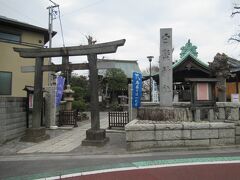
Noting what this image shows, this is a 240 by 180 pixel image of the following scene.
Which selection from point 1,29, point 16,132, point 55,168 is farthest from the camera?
point 1,29

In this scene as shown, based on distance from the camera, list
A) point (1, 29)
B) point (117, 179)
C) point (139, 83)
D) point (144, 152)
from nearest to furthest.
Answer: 1. point (117, 179)
2. point (144, 152)
3. point (139, 83)
4. point (1, 29)

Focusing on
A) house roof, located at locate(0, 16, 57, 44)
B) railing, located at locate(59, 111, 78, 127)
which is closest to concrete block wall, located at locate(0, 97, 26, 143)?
railing, located at locate(59, 111, 78, 127)

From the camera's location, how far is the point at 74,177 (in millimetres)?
6113

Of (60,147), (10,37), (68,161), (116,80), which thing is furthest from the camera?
(116,80)

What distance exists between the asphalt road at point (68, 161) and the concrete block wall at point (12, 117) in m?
2.62

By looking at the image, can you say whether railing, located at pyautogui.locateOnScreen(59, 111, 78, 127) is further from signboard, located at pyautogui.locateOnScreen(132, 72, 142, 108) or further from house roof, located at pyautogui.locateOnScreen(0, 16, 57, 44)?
house roof, located at pyautogui.locateOnScreen(0, 16, 57, 44)

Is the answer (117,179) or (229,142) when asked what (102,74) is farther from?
(117,179)

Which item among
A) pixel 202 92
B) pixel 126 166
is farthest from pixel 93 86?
pixel 126 166

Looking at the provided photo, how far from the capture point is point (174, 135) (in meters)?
9.00

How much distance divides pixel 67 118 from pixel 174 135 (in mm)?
9546

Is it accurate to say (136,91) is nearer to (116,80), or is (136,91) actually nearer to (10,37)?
(10,37)

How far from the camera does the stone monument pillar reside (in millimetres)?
11336

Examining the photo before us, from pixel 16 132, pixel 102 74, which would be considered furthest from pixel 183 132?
pixel 102 74

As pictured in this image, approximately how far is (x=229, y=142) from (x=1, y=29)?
51.3 feet
